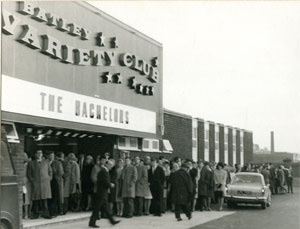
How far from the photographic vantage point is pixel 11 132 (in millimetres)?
12117

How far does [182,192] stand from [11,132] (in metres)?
5.45

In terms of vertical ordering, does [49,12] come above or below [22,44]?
above

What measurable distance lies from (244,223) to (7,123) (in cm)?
725

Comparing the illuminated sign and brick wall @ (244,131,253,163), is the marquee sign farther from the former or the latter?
brick wall @ (244,131,253,163)

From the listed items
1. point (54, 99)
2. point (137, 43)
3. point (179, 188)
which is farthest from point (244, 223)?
point (137, 43)

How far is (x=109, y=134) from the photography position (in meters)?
16.8

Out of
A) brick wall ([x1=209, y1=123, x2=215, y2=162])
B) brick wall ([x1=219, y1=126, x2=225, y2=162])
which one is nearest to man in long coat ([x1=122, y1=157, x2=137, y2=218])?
brick wall ([x1=209, y1=123, x2=215, y2=162])

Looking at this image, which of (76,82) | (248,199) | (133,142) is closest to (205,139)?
(248,199)

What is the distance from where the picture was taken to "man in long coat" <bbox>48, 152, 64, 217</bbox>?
1346cm

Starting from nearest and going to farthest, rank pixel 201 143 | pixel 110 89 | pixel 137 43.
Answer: pixel 110 89, pixel 137 43, pixel 201 143

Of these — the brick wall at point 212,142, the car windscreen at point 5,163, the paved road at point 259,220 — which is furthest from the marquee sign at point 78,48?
the brick wall at point 212,142

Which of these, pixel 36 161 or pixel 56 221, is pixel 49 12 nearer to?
pixel 36 161

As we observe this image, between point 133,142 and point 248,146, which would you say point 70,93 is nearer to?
point 133,142

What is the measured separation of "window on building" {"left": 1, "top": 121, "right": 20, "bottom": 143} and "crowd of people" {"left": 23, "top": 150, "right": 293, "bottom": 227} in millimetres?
1038
